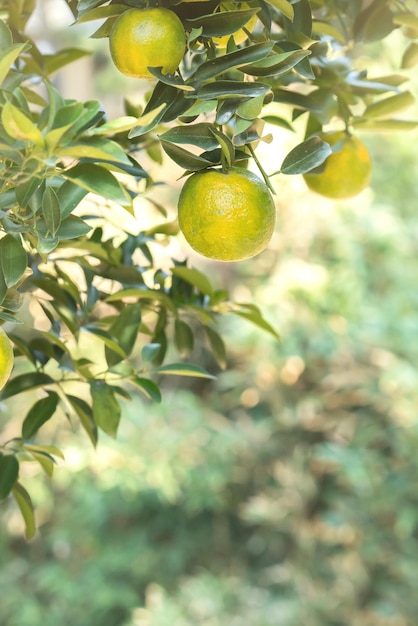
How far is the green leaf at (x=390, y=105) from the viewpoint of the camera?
0.56 metres

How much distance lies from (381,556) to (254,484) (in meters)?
0.42

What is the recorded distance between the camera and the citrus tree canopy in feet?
1.19

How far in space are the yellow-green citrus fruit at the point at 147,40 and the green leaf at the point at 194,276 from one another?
184 millimetres

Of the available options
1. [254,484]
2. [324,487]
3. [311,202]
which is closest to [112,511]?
[254,484]

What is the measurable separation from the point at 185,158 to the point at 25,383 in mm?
228

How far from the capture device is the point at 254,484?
226 centimetres

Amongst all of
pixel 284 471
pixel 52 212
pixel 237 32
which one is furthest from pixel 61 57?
pixel 284 471

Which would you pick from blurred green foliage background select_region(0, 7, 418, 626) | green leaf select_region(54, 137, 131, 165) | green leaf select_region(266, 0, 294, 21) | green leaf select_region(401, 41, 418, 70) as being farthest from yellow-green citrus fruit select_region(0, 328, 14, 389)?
blurred green foliage background select_region(0, 7, 418, 626)

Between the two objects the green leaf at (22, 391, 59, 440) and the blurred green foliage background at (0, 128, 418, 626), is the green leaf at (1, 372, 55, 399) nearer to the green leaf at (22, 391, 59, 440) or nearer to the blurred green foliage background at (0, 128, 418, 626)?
the green leaf at (22, 391, 59, 440)

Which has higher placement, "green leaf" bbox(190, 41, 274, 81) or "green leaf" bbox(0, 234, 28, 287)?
"green leaf" bbox(190, 41, 274, 81)

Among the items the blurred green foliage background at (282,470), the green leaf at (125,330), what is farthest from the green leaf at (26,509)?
the blurred green foliage background at (282,470)

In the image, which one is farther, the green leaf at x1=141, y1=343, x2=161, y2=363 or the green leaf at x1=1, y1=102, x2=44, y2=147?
the green leaf at x1=141, y1=343, x2=161, y2=363

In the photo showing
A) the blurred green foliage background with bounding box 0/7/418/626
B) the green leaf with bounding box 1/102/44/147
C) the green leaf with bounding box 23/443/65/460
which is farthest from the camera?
the blurred green foliage background with bounding box 0/7/418/626

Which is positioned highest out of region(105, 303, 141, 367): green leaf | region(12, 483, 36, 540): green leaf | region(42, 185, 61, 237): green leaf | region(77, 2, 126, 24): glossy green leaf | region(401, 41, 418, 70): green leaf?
region(77, 2, 126, 24): glossy green leaf
